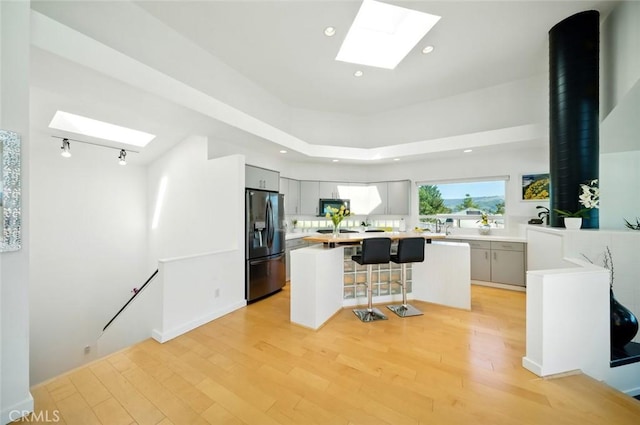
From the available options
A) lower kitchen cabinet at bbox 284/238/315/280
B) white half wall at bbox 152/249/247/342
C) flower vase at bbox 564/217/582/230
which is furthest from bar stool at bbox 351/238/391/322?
flower vase at bbox 564/217/582/230

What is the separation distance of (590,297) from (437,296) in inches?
68.1

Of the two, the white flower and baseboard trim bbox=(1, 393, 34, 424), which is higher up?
the white flower

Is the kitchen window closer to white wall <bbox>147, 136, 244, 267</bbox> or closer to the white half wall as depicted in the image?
white wall <bbox>147, 136, 244, 267</bbox>

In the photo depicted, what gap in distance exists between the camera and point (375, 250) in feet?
9.86

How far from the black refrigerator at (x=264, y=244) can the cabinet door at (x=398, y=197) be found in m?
2.70

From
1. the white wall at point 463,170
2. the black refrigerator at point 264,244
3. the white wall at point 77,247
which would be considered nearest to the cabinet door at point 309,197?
the white wall at point 463,170

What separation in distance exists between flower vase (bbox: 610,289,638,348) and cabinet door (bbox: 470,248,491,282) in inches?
87.6

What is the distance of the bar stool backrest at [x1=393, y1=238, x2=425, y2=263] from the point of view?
10.3 feet

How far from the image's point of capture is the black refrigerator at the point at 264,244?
11.9 feet

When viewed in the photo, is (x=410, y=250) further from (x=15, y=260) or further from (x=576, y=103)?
(x=15, y=260)

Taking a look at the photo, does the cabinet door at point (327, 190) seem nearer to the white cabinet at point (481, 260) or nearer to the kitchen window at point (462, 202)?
the kitchen window at point (462, 202)

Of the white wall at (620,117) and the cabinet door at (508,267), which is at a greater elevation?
the white wall at (620,117)

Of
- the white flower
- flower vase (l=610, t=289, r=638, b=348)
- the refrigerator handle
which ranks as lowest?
flower vase (l=610, t=289, r=638, b=348)

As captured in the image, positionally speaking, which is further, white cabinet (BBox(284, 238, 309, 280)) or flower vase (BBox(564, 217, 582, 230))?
white cabinet (BBox(284, 238, 309, 280))
